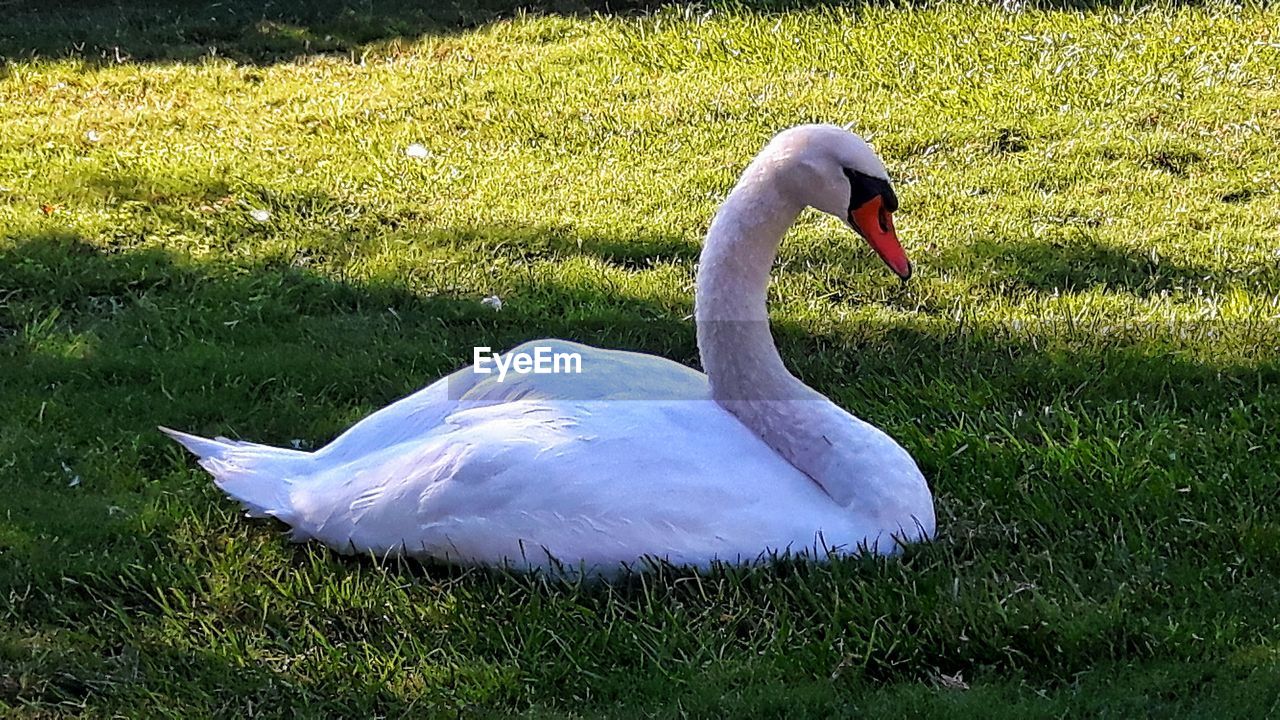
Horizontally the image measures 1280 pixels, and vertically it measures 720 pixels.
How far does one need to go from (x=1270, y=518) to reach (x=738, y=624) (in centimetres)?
145

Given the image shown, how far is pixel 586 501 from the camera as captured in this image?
3.54 metres

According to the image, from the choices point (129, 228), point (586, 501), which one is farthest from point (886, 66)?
point (586, 501)

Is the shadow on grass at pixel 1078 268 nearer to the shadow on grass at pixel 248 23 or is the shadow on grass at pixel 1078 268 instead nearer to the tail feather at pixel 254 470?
the tail feather at pixel 254 470

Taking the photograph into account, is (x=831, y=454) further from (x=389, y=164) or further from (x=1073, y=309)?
(x=389, y=164)

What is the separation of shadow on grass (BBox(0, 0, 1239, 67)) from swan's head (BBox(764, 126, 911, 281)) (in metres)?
5.75

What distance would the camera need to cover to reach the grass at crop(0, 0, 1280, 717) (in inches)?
130

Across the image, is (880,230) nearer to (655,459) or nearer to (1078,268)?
(655,459)

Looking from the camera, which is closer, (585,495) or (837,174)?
(585,495)

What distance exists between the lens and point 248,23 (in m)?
10.1

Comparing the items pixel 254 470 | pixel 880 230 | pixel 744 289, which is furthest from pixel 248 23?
pixel 880 230

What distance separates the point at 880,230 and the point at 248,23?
23.8ft

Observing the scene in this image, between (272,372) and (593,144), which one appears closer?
(272,372)

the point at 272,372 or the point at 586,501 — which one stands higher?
the point at 586,501

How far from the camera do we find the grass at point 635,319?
3.31 m
